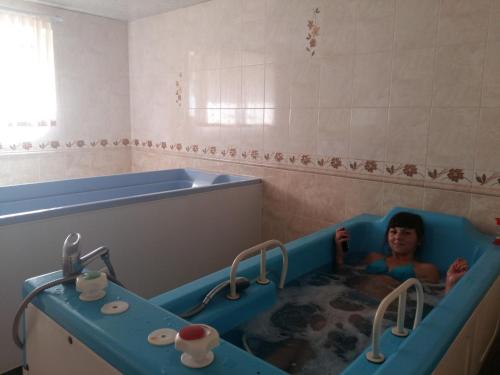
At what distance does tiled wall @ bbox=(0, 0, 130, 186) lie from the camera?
11.0 ft

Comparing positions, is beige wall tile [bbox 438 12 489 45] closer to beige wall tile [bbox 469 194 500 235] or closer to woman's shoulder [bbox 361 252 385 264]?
beige wall tile [bbox 469 194 500 235]

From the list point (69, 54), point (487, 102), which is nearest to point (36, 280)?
point (487, 102)

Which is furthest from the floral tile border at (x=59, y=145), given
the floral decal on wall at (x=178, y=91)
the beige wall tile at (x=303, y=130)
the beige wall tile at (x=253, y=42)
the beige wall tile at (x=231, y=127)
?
the beige wall tile at (x=303, y=130)

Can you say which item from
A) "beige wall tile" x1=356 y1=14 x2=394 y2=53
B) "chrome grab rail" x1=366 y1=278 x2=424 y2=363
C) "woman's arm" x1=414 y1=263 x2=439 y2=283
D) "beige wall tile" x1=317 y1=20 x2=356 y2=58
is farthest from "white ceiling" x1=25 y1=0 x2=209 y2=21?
"chrome grab rail" x1=366 y1=278 x2=424 y2=363

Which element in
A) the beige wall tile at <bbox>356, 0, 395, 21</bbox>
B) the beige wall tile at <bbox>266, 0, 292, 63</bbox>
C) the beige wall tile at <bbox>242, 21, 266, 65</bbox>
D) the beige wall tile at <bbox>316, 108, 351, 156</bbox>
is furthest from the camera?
the beige wall tile at <bbox>242, 21, 266, 65</bbox>

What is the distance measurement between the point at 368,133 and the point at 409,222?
0.56 meters

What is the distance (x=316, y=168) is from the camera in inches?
103

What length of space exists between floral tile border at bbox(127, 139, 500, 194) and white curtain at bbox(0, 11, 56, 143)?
1.26 metres

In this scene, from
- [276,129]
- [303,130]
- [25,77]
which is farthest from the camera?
[25,77]

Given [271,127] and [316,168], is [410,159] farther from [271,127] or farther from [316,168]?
[271,127]

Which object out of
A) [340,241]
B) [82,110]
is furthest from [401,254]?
[82,110]

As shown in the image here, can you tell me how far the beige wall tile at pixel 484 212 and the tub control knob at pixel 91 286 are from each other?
1.80 m

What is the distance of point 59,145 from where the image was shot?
11.6ft

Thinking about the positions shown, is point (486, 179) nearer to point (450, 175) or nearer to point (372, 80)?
point (450, 175)
